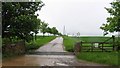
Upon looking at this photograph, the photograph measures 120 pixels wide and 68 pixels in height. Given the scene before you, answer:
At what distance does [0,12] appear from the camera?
79.0 ft

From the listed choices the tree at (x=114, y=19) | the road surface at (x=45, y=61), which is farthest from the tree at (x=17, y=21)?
the tree at (x=114, y=19)

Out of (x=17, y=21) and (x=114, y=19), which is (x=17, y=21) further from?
(x=114, y=19)

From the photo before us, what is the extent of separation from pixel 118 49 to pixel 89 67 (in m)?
11.8

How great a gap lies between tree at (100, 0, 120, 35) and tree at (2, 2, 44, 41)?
21.6 ft

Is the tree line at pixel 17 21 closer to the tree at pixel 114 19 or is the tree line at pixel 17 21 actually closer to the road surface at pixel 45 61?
the road surface at pixel 45 61

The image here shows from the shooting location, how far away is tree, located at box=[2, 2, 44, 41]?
24750 millimetres

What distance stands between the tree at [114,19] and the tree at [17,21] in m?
6.59

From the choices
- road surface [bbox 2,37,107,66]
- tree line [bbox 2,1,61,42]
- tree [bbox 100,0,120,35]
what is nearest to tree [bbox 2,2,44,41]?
tree line [bbox 2,1,61,42]

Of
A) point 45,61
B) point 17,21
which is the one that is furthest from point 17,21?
point 45,61

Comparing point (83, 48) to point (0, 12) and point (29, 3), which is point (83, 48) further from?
point (0, 12)

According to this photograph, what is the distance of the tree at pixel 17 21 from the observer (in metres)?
24.8

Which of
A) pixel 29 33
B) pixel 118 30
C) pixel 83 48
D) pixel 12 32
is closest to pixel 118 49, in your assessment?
pixel 83 48

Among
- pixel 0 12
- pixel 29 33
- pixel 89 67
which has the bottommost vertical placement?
pixel 89 67

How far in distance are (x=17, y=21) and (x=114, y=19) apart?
8.24 metres
